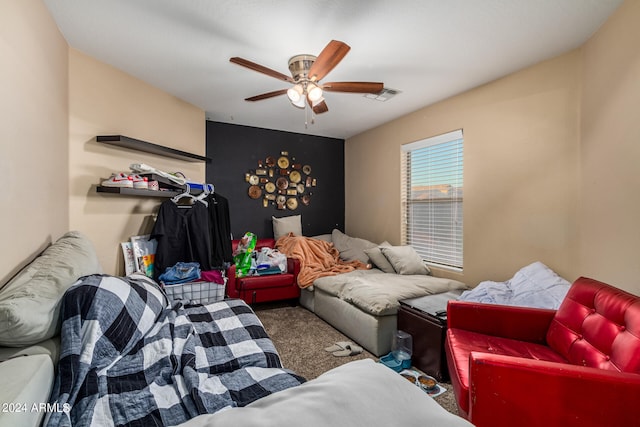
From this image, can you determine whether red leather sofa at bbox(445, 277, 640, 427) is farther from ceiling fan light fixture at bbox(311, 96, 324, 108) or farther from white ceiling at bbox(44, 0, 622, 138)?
ceiling fan light fixture at bbox(311, 96, 324, 108)

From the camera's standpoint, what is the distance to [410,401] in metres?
0.83

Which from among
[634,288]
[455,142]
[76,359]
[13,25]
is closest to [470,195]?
[455,142]

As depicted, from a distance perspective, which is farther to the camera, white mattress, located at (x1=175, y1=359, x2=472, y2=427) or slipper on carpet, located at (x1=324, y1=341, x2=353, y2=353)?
slipper on carpet, located at (x1=324, y1=341, x2=353, y2=353)

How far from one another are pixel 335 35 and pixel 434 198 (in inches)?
90.8

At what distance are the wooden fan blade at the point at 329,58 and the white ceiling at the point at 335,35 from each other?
0.97 ft

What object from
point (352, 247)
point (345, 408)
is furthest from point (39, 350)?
point (352, 247)

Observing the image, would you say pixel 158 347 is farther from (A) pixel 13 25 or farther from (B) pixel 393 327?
(B) pixel 393 327

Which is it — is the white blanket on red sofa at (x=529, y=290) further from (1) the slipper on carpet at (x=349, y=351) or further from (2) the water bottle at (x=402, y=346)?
(1) the slipper on carpet at (x=349, y=351)

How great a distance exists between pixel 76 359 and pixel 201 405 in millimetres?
519

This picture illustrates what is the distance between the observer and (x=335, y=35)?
6.82ft

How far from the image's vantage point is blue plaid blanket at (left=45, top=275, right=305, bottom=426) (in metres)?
1.01

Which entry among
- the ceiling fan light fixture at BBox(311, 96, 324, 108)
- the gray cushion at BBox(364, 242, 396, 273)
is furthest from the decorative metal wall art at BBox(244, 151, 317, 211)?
the ceiling fan light fixture at BBox(311, 96, 324, 108)

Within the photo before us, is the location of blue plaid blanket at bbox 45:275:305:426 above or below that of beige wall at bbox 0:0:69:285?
below

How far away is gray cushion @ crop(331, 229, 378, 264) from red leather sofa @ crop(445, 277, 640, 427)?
2.33 meters
